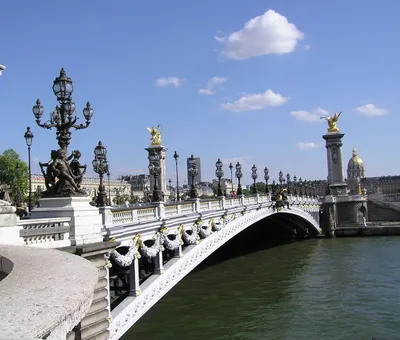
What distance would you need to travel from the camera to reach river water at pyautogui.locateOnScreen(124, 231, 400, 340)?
18547 mm

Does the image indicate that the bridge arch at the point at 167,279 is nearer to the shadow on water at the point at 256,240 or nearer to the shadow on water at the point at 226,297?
the shadow on water at the point at 226,297

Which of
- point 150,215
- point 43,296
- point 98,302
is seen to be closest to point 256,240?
point 150,215

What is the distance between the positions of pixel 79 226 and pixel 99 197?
129 inches

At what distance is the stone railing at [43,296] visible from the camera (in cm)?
340

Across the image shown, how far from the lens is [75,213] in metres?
10.9

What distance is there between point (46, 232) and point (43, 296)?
5845mm

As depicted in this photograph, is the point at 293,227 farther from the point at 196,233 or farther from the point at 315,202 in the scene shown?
the point at 196,233

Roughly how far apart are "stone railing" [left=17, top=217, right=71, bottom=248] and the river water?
8438 mm

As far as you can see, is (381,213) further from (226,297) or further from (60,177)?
(60,177)

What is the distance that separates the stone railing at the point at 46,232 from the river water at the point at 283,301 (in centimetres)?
844

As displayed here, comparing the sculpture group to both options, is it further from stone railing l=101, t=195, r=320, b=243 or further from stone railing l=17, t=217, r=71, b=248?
stone railing l=101, t=195, r=320, b=243

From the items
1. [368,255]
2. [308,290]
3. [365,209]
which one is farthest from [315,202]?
[308,290]

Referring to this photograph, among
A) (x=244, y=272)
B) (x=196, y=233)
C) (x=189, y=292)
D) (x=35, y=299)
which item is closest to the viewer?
(x=35, y=299)

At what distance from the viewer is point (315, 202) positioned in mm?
62125
